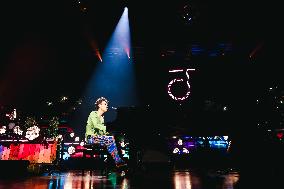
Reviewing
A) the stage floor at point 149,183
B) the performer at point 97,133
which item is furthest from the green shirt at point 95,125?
the stage floor at point 149,183

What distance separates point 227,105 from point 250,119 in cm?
374

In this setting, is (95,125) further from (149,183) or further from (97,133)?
(149,183)

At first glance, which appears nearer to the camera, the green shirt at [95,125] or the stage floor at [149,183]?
the stage floor at [149,183]

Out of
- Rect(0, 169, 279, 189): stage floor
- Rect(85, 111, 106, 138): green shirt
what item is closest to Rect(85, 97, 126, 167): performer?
Rect(85, 111, 106, 138): green shirt

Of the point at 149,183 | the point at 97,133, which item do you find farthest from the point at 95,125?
the point at 149,183

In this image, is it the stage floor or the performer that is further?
the performer

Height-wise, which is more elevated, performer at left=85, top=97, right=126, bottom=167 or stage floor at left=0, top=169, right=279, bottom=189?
performer at left=85, top=97, right=126, bottom=167

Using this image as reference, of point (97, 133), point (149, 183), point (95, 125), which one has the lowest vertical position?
point (149, 183)

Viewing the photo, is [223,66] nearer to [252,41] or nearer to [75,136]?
[252,41]

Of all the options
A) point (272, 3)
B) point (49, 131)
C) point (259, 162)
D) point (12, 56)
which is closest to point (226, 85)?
point (272, 3)

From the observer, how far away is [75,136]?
1389 centimetres

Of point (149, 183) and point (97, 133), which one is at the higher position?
point (97, 133)

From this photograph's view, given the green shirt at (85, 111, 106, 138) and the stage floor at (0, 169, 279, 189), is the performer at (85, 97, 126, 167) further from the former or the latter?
the stage floor at (0, 169, 279, 189)

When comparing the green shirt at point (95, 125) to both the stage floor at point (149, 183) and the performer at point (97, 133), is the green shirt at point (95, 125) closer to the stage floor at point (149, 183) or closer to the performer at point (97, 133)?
the performer at point (97, 133)
